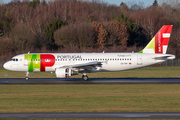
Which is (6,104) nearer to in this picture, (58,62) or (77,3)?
(58,62)

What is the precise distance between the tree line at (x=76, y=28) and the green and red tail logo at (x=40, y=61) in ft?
110

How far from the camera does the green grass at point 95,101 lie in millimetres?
17641

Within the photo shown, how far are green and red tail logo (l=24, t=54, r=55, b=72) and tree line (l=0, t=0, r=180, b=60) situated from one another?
33.5m

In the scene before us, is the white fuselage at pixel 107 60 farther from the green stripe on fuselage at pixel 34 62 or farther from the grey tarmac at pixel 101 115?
the grey tarmac at pixel 101 115

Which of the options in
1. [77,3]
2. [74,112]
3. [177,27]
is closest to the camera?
[74,112]

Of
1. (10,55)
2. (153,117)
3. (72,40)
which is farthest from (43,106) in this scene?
(72,40)

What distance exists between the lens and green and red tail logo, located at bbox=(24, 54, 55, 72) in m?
36.6

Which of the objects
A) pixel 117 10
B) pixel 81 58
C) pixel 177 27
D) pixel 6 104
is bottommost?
pixel 6 104

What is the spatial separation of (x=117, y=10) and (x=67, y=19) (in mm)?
30753

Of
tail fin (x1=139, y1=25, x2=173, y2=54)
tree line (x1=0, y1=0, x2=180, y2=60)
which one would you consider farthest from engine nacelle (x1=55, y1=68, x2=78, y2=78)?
tree line (x1=0, y1=0, x2=180, y2=60)

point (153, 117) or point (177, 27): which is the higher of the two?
point (177, 27)

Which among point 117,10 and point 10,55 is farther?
point 117,10

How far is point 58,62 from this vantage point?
3666cm

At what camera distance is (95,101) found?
20.4m
